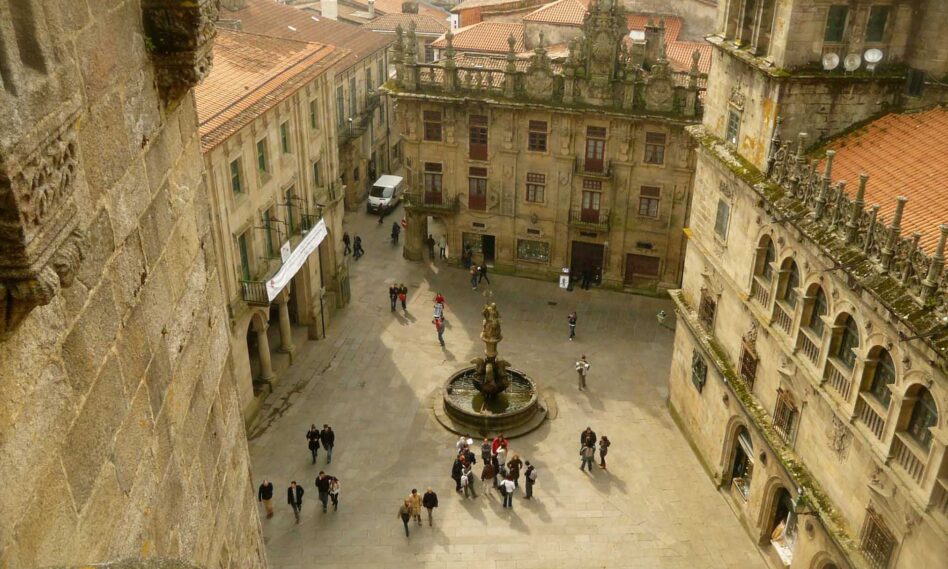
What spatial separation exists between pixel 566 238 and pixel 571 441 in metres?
14.7

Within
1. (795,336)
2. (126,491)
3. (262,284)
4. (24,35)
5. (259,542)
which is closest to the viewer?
(24,35)

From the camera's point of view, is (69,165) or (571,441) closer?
(69,165)

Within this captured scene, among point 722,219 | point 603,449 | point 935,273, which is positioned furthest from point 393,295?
point 935,273

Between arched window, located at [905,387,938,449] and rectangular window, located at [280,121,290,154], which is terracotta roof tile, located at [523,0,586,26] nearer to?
rectangular window, located at [280,121,290,154]

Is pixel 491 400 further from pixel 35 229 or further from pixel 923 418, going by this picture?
pixel 35 229

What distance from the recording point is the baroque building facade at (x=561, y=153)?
39219 mm

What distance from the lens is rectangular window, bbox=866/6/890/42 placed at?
2256 cm

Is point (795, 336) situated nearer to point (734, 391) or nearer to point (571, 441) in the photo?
point (734, 391)

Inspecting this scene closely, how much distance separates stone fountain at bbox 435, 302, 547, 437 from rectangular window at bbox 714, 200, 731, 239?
8669mm

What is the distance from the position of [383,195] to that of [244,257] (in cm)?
2283

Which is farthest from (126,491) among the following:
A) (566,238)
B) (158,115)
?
(566,238)

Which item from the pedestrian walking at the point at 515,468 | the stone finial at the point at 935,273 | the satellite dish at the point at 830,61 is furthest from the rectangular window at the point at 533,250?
the stone finial at the point at 935,273

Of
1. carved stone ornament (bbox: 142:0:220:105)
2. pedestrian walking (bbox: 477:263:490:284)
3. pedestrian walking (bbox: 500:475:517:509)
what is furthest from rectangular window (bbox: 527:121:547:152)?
carved stone ornament (bbox: 142:0:220:105)

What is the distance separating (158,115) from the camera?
16.2 ft
